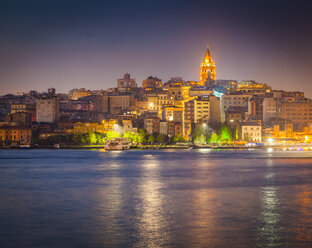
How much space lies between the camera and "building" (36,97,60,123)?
9827 centimetres

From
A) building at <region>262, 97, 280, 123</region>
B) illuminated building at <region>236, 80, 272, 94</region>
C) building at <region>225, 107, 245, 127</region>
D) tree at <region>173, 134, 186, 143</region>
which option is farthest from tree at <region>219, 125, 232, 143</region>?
illuminated building at <region>236, 80, 272, 94</region>

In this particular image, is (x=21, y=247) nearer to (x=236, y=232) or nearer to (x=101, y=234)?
(x=101, y=234)

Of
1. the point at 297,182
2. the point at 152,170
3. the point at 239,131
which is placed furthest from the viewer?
the point at 239,131

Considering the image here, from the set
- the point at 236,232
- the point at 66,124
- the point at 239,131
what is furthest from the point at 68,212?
the point at 66,124

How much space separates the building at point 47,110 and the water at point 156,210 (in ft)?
216

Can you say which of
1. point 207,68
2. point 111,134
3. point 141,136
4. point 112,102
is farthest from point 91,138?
point 207,68

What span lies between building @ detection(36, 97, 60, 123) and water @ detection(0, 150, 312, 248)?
65.9 meters

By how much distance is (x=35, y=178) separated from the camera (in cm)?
3209

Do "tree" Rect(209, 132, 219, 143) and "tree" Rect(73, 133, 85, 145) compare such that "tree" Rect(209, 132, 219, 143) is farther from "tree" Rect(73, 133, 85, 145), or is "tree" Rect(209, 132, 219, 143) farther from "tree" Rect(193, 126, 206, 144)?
"tree" Rect(73, 133, 85, 145)

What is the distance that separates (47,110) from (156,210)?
8184 cm

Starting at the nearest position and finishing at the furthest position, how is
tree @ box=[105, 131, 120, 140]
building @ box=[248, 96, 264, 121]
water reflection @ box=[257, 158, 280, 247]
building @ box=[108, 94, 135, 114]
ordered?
water reflection @ box=[257, 158, 280, 247] → tree @ box=[105, 131, 120, 140] → building @ box=[248, 96, 264, 121] → building @ box=[108, 94, 135, 114]

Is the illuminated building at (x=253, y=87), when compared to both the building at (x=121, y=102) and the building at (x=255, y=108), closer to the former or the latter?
the building at (x=255, y=108)

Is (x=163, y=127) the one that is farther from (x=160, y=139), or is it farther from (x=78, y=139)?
(x=78, y=139)

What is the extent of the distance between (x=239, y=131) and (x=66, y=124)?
29689 millimetres
